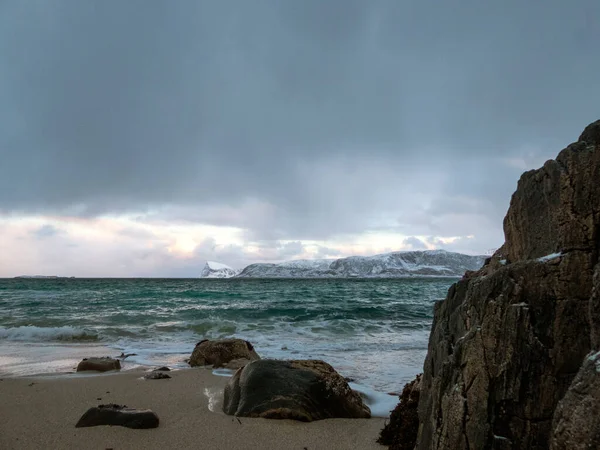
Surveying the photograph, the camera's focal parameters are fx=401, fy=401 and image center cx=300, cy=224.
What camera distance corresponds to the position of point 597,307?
102 inches

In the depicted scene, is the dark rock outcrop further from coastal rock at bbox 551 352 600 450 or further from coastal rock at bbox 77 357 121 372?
coastal rock at bbox 77 357 121 372

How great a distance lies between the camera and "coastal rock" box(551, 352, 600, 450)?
2117 mm

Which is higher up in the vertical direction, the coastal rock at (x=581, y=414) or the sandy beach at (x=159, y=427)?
the coastal rock at (x=581, y=414)

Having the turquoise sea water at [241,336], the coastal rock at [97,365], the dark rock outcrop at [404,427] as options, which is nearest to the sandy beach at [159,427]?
the dark rock outcrop at [404,427]

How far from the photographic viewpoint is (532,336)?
3.09 metres

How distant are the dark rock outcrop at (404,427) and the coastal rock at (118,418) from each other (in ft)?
10.2

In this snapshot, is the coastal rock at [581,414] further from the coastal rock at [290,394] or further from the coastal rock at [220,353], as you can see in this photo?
the coastal rock at [220,353]

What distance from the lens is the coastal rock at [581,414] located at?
6.95 feet

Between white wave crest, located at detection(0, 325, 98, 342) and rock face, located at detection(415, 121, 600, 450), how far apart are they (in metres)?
16.0

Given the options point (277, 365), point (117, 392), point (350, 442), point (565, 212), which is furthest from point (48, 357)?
point (565, 212)

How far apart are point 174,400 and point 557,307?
20.2ft

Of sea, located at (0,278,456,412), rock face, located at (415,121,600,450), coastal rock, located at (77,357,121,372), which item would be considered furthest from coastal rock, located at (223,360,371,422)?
coastal rock, located at (77,357,121,372)

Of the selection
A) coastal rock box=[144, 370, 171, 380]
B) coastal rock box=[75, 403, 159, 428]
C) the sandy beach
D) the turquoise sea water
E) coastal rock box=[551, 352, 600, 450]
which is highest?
coastal rock box=[551, 352, 600, 450]

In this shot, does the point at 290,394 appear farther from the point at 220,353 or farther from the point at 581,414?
the point at 220,353
